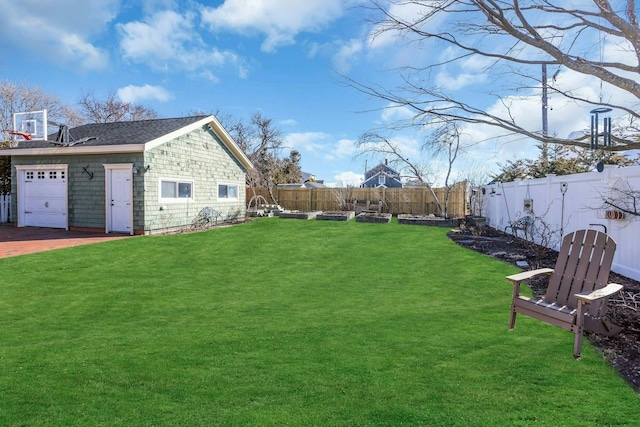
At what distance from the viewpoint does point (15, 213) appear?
14.2 meters

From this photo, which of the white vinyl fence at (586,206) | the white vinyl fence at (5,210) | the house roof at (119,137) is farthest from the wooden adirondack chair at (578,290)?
the white vinyl fence at (5,210)

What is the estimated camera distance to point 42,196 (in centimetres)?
1376

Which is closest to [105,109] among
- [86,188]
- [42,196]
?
[42,196]

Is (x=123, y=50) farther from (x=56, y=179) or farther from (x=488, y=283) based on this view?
(x=488, y=283)

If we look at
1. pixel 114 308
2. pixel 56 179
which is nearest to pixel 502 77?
pixel 114 308

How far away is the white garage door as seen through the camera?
13477 mm

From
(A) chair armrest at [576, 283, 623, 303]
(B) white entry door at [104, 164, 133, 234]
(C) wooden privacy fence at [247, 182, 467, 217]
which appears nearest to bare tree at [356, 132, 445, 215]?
(C) wooden privacy fence at [247, 182, 467, 217]

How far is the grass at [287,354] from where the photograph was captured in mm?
2578

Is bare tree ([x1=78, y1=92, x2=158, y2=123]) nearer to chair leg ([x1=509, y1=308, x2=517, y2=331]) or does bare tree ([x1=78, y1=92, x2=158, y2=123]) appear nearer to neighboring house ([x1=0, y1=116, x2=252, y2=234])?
neighboring house ([x1=0, y1=116, x2=252, y2=234])

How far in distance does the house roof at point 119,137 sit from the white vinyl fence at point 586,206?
1133cm

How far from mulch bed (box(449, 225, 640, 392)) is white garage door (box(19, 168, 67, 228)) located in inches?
515

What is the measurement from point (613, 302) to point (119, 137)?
1405 cm

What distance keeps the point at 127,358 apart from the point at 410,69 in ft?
16.3

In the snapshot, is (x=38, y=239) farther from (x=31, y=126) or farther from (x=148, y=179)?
(x=31, y=126)
